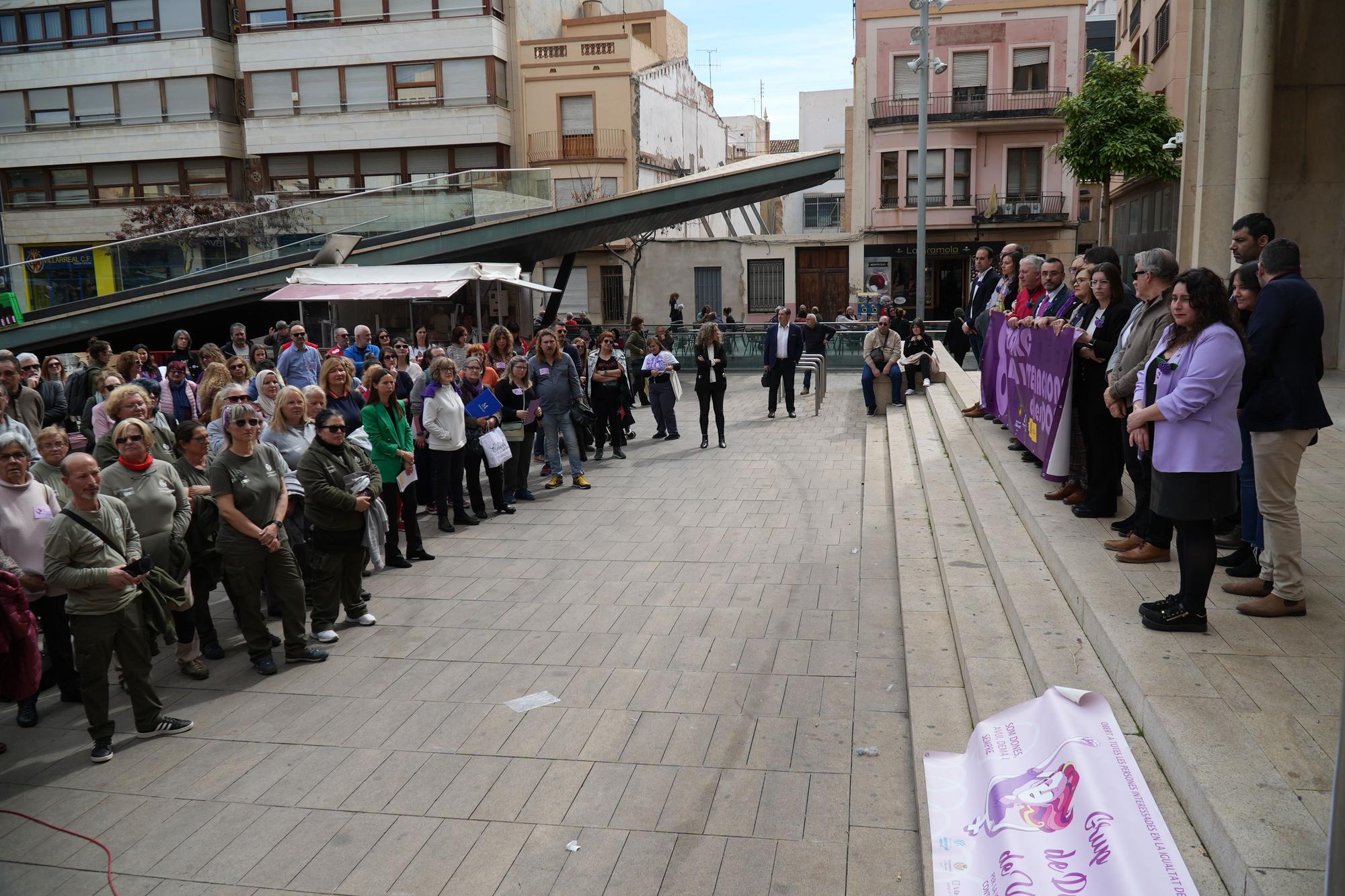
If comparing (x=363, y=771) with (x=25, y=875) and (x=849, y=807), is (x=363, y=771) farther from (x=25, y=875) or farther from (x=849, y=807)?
(x=849, y=807)

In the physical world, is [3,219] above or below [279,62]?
below

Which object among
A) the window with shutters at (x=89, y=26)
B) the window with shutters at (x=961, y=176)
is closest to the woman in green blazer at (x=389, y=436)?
the window with shutters at (x=961, y=176)

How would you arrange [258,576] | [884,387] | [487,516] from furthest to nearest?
[884,387] < [487,516] < [258,576]

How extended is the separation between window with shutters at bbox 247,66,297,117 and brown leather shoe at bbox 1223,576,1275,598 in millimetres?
38216

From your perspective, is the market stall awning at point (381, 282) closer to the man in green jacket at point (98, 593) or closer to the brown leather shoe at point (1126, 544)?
the man in green jacket at point (98, 593)

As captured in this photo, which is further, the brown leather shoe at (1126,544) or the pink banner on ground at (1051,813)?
the brown leather shoe at (1126,544)

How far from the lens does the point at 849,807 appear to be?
15.9 feet

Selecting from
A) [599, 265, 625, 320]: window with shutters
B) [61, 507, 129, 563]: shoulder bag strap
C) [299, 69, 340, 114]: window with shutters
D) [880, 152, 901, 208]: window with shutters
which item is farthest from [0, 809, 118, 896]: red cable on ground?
[880, 152, 901, 208]: window with shutters

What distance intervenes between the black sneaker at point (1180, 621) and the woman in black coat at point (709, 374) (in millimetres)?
10115

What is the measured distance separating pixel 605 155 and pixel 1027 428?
31834mm

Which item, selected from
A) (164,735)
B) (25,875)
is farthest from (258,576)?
(25,875)

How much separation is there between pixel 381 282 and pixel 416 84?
2238 centimetres

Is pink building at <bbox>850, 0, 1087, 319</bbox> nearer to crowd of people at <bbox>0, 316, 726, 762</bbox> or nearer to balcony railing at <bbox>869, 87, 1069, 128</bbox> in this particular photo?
balcony railing at <bbox>869, 87, 1069, 128</bbox>

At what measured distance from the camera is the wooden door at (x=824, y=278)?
131ft
